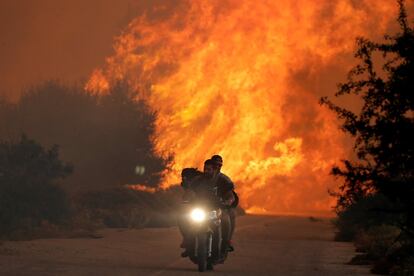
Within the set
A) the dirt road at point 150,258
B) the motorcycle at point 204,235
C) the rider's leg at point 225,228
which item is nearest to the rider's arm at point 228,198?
the motorcycle at point 204,235

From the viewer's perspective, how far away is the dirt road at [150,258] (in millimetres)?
21969

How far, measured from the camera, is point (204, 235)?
2220 centimetres

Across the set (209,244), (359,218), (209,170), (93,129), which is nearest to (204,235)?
(209,244)

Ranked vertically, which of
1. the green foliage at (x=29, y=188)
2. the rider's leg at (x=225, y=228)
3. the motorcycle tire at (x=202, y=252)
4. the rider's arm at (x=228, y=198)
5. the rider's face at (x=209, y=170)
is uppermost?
the green foliage at (x=29, y=188)

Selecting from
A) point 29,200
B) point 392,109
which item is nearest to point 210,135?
point 29,200

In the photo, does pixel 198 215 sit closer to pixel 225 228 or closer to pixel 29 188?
pixel 225 228

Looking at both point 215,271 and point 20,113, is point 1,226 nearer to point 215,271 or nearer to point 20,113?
point 215,271

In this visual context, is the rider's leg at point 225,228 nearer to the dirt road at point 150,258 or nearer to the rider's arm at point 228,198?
the rider's arm at point 228,198

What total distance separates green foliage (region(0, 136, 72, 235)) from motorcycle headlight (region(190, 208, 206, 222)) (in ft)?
50.3

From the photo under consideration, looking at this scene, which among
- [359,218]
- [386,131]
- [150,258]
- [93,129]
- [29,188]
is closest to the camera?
[386,131]

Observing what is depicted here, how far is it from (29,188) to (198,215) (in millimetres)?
20078

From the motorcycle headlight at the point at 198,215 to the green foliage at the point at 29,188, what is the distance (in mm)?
15322

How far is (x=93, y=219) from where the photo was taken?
157 feet

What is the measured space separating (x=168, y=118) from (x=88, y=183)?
1105cm
